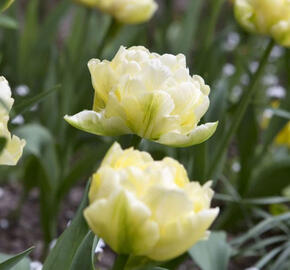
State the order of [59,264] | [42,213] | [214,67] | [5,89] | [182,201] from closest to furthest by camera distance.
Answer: [182,201] < [5,89] < [59,264] < [42,213] < [214,67]

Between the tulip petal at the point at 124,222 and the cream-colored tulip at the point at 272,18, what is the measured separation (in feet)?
2.56

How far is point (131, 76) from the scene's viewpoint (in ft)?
2.37

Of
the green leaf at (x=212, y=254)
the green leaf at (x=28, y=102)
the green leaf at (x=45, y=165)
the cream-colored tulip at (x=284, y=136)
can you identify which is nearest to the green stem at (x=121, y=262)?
the green leaf at (x=28, y=102)

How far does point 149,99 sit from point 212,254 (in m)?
0.60

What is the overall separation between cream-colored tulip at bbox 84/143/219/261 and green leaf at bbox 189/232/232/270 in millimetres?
656

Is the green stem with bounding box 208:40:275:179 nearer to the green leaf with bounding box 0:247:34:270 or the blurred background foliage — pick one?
the blurred background foliage

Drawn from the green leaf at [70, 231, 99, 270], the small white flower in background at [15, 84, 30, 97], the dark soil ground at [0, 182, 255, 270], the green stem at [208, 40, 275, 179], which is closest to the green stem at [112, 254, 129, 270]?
the green leaf at [70, 231, 99, 270]

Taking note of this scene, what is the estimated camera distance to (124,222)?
22.2 inches

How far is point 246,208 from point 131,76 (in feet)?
3.93

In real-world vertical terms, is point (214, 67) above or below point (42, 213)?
above

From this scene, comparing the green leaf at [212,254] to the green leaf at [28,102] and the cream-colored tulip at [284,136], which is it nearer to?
the green leaf at [28,102]

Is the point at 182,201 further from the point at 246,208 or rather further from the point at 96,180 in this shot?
the point at 246,208

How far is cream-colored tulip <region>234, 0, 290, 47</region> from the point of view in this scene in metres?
1.26

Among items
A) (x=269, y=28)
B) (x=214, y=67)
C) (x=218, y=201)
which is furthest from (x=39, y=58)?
(x=269, y=28)
